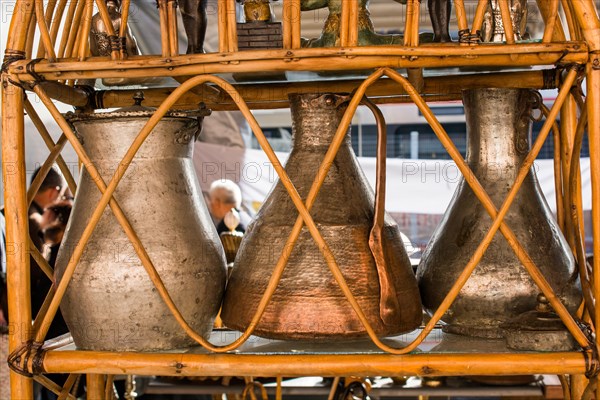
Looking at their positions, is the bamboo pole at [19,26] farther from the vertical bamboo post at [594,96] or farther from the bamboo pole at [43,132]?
the vertical bamboo post at [594,96]

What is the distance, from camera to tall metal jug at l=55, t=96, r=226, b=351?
849 millimetres

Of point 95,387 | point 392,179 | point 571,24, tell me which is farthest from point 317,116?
point 392,179

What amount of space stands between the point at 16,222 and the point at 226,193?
2503 millimetres

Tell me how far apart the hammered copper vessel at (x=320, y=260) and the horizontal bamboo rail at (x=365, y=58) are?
140 millimetres

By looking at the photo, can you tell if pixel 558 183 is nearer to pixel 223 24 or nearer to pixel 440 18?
pixel 440 18

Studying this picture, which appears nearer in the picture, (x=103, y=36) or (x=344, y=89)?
(x=103, y=36)

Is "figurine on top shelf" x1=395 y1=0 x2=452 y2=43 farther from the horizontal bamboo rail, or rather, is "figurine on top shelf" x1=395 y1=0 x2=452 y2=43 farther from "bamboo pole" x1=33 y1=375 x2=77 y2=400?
"bamboo pole" x1=33 y1=375 x2=77 y2=400

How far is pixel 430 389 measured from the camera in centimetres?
215

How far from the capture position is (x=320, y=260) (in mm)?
869

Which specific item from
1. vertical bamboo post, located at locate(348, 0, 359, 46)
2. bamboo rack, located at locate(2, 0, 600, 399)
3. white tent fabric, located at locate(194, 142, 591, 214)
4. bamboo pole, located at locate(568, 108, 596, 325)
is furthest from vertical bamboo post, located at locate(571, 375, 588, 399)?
white tent fabric, located at locate(194, 142, 591, 214)

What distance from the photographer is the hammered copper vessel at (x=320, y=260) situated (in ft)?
2.80

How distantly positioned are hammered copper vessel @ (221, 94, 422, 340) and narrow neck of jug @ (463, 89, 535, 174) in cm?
A: 17

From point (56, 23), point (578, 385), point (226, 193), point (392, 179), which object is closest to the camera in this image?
point (56, 23)

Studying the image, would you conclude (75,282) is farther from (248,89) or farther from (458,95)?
(458,95)
